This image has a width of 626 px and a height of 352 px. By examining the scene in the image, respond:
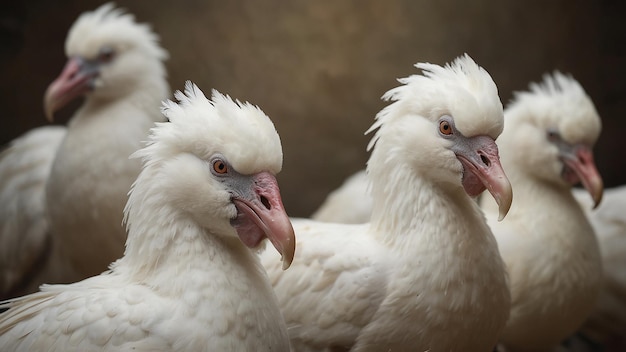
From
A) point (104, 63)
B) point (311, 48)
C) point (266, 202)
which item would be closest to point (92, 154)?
point (104, 63)

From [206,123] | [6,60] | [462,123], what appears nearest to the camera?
[206,123]

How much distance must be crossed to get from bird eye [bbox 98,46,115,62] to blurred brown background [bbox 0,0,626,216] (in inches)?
64.4

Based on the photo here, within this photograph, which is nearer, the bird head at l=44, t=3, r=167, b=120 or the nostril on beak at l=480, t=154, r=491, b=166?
the nostril on beak at l=480, t=154, r=491, b=166

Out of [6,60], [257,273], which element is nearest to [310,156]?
[6,60]

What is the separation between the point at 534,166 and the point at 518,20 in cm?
221

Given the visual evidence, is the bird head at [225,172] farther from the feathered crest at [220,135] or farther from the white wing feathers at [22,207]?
the white wing feathers at [22,207]

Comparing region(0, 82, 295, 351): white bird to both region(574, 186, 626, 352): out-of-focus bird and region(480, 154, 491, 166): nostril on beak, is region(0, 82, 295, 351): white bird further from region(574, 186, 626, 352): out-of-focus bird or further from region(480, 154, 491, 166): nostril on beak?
region(574, 186, 626, 352): out-of-focus bird

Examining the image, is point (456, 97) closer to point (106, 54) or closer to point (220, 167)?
point (220, 167)

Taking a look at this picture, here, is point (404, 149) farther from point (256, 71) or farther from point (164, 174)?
point (256, 71)

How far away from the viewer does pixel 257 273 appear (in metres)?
2.66

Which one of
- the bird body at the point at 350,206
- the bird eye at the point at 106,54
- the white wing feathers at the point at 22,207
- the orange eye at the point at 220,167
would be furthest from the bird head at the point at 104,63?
the orange eye at the point at 220,167

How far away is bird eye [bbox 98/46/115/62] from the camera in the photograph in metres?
4.09

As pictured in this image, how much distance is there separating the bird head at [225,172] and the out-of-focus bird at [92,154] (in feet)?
4.21

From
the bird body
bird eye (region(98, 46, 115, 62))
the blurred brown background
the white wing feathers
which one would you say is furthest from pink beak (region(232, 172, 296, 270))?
the blurred brown background
